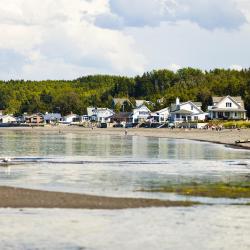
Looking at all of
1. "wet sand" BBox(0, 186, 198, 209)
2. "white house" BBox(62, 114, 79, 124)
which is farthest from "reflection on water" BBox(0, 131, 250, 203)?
"white house" BBox(62, 114, 79, 124)

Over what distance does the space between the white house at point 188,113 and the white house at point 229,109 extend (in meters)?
3.83

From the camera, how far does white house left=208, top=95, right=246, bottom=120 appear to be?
423 feet

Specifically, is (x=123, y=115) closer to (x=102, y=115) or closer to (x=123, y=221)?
(x=102, y=115)

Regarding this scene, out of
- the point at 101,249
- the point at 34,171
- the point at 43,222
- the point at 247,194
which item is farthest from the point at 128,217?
the point at 34,171

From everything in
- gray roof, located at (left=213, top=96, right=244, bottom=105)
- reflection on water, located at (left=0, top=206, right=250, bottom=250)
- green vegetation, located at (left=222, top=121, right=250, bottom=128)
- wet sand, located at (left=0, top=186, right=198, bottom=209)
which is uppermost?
gray roof, located at (left=213, top=96, right=244, bottom=105)

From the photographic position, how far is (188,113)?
135375 millimetres

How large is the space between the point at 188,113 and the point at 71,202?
112m

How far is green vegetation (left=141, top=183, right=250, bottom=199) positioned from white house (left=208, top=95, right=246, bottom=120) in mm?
99456

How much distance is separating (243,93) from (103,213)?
12192 cm

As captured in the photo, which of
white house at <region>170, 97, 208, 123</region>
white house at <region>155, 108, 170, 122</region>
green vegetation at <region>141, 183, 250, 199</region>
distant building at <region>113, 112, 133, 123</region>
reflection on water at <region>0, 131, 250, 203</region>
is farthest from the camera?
distant building at <region>113, 112, 133, 123</region>

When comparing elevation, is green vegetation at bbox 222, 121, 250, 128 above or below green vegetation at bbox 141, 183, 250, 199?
above

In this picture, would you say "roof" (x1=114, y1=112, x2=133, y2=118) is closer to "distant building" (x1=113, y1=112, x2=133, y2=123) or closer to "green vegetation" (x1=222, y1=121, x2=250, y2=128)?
"distant building" (x1=113, y1=112, x2=133, y2=123)

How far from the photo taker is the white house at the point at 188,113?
13512cm

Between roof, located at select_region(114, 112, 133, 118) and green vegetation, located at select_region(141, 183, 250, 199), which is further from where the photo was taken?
roof, located at select_region(114, 112, 133, 118)
